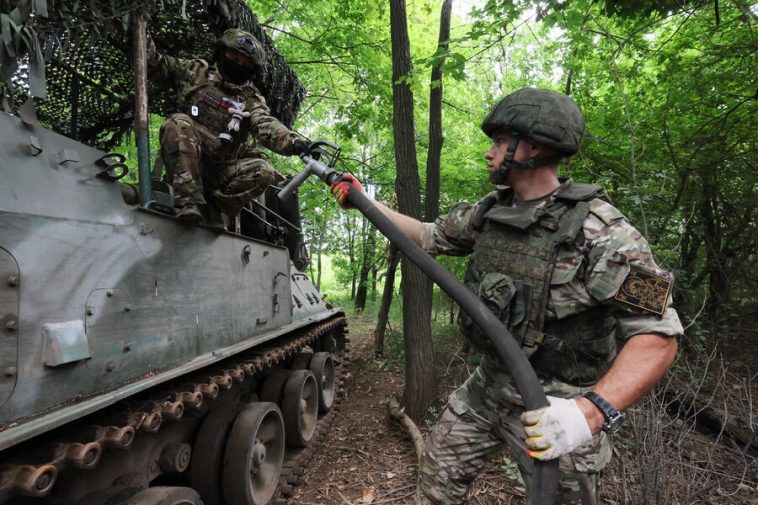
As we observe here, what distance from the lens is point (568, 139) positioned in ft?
6.95

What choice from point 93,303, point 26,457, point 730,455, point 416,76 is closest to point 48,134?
point 93,303

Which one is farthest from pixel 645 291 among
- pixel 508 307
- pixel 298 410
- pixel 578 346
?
pixel 298 410

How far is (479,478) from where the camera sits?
13.1 ft

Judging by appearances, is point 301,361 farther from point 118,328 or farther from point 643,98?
point 643,98

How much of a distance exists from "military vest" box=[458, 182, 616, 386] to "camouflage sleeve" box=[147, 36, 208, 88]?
3.18m

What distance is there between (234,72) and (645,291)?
3589 millimetres

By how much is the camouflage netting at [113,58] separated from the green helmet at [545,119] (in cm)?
212

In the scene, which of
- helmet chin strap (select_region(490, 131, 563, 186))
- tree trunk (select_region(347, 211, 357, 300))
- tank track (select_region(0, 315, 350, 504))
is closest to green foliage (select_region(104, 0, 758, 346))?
helmet chin strap (select_region(490, 131, 563, 186))

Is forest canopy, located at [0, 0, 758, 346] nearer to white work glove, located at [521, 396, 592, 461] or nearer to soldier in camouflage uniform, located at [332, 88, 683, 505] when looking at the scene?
soldier in camouflage uniform, located at [332, 88, 683, 505]

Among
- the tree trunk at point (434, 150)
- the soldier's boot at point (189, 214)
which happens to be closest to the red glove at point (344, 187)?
the soldier's boot at point (189, 214)

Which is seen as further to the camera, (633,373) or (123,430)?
(123,430)

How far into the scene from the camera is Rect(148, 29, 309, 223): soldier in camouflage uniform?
3.71 metres

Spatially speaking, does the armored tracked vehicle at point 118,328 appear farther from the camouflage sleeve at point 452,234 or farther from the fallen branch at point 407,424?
the camouflage sleeve at point 452,234

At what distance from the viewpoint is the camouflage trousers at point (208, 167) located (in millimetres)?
3379
